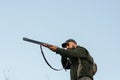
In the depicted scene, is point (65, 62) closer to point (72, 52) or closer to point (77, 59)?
point (77, 59)

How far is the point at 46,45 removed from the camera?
7.87 m

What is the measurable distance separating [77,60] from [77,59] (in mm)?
30

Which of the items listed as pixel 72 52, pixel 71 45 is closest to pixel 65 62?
pixel 71 45

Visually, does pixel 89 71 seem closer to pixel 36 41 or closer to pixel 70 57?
pixel 70 57

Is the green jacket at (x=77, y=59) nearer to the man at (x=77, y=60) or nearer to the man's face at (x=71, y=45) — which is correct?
the man at (x=77, y=60)

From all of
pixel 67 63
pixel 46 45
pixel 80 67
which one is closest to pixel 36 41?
pixel 46 45

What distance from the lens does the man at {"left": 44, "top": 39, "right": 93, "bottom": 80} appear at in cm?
735

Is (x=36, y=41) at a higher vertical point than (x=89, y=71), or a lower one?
higher

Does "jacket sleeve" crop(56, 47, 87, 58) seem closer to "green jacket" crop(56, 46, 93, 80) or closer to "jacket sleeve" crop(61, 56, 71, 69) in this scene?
"green jacket" crop(56, 46, 93, 80)

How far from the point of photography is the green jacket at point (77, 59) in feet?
24.0

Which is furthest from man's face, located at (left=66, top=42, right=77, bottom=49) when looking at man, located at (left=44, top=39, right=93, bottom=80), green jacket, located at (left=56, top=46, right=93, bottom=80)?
green jacket, located at (left=56, top=46, right=93, bottom=80)

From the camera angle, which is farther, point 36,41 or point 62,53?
point 36,41

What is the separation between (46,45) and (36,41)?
2.11ft

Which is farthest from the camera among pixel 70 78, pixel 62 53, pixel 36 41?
pixel 36 41
